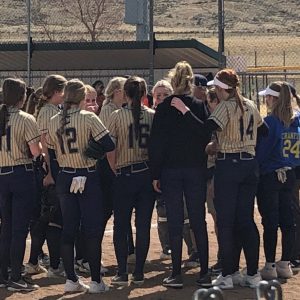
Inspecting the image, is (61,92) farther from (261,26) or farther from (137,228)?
(261,26)

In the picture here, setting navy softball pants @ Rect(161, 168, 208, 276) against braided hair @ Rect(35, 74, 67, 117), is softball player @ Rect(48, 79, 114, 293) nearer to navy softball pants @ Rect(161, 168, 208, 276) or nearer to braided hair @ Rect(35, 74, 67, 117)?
braided hair @ Rect(35, 74, 67, 117)

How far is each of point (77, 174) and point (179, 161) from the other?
2.91 feet

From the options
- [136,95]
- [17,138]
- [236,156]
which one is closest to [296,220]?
[236,156]

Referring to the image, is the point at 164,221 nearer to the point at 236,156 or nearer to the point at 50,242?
the point at 50,242

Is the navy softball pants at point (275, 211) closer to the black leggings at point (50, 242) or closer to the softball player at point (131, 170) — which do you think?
the softball player at point (131, 170)

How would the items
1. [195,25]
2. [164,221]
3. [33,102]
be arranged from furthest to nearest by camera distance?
[195,25] → [164,221] → [33,102]

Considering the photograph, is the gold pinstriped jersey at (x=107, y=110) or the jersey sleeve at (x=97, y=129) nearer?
the jersey sleeve at (x=97, y=129)

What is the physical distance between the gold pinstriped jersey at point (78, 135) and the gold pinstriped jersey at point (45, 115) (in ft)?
1.58

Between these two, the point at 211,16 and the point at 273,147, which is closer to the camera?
the point at 273,147

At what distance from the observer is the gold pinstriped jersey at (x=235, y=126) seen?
24.6ft

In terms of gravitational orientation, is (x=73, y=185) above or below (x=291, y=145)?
below

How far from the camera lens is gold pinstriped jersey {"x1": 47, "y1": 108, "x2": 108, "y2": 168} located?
743 cm

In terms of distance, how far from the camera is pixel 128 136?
7836mm

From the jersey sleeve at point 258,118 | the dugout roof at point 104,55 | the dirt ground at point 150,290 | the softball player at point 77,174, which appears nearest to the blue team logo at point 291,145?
the jersey sleeve at point 258,118
